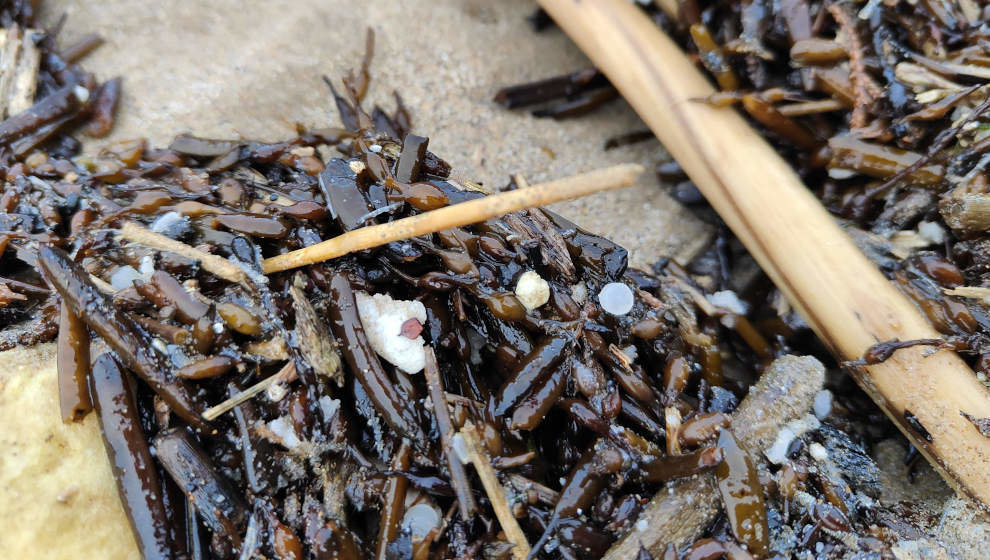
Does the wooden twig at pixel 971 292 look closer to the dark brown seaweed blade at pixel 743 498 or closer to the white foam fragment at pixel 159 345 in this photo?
the dark brown seaweed blade at pixel 743 498

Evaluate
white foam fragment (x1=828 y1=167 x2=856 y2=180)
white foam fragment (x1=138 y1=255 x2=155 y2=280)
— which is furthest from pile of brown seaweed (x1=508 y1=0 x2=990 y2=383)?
white foam fragment (x1=138 y1=255 x2=155 y2=280)

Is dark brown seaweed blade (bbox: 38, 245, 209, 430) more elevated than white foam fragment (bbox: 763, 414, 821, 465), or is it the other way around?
dark brown seaweed blade (bbox: 38, 245, 209, 430)

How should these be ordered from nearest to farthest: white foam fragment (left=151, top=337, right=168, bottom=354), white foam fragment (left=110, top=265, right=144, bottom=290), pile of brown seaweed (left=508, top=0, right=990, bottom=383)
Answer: white foam fragment (left=151, top=337, right=168, bottom=354), white foam fragment (left=110, top=265, right=144, bottom=290), pile of brown seaweed (left=508, top=0, right=990, bottom=383)

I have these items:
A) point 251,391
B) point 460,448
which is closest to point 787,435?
point 460,448

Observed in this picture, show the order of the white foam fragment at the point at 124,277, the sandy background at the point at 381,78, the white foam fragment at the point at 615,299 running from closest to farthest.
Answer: the white foam fragment at the point at 124,277, the white foam fragment at the point at 615,299, the sandy background at the point at 381,78

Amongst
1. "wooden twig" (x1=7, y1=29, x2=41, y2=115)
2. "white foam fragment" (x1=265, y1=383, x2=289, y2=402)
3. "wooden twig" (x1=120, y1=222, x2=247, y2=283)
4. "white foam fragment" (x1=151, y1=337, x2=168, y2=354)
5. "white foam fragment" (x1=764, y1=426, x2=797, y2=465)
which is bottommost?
"white foam fragment" (x1=764, y1=426, x2=797, y2=465)

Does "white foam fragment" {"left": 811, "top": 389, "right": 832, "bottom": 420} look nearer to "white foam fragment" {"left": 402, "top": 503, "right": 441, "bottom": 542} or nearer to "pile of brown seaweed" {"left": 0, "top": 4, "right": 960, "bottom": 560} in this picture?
"pile of brown seaweed" {"left": 0, "top": 4, "right": 960, "bottom": 560}

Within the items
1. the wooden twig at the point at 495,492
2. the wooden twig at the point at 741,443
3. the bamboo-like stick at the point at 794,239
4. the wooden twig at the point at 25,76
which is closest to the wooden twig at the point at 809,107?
the bamboo-like stick at the point at 794,239
